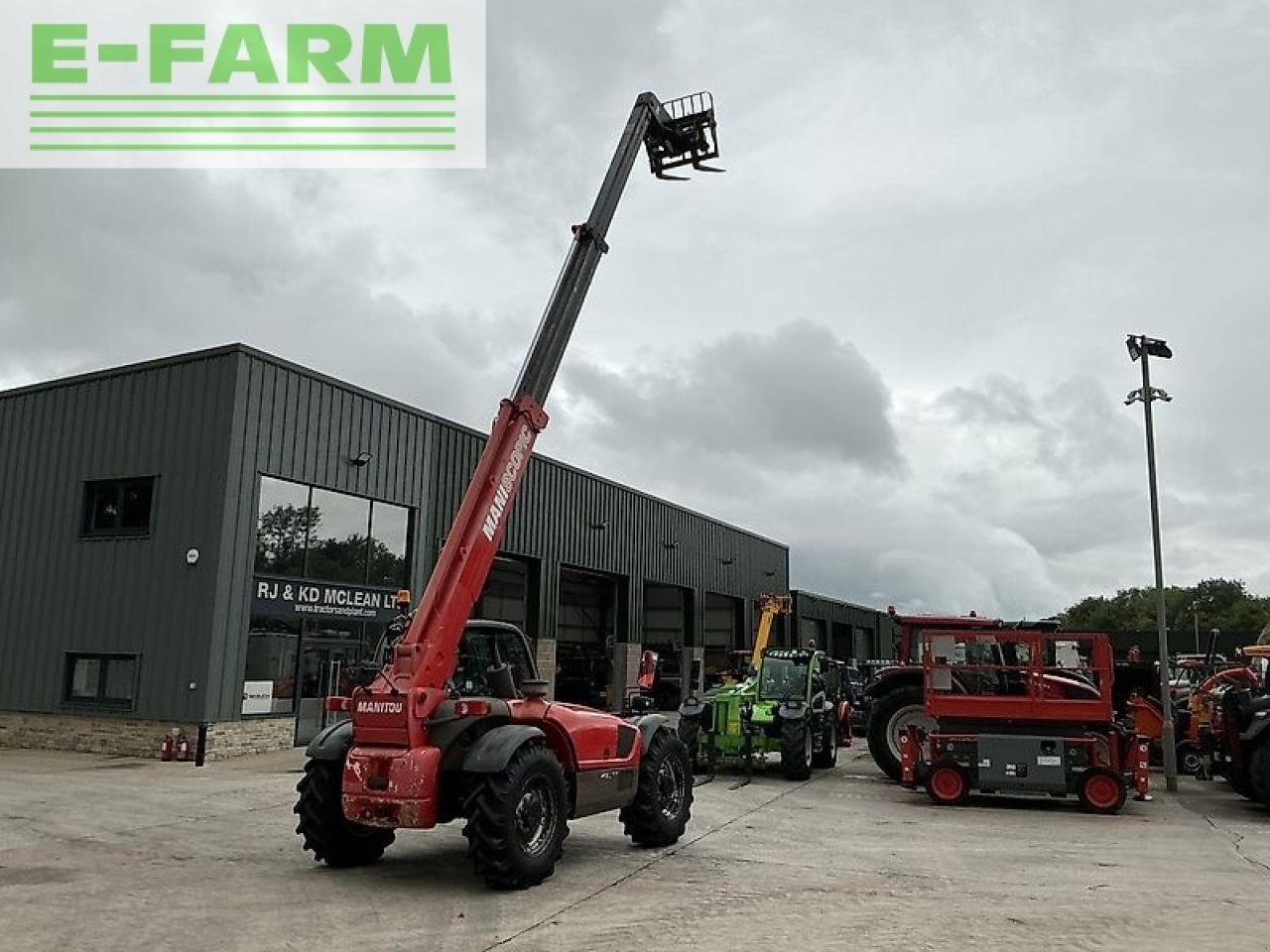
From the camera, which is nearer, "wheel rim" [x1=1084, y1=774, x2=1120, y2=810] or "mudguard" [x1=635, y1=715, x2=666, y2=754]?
"mudguard" [x1=635, y1=715, x2=666, y2=754]

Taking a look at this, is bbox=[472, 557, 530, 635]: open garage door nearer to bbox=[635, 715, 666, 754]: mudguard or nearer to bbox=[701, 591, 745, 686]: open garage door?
bbox=[701, 591, 745, 686]: open garage door

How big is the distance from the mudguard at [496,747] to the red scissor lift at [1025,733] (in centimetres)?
741

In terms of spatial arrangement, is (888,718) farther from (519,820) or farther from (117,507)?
(117,507)

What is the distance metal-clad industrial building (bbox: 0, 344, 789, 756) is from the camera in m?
18.3

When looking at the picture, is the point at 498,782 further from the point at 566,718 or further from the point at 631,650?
the point at 631,650

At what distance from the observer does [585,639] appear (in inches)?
1356

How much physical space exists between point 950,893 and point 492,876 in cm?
356

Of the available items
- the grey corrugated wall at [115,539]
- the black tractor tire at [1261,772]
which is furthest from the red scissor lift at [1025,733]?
the grey corrugated wall at [115,539]

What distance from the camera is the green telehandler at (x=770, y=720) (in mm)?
16172

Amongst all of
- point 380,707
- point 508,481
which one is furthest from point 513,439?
point 380,707

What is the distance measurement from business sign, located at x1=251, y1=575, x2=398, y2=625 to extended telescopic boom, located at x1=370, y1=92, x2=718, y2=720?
10.5m

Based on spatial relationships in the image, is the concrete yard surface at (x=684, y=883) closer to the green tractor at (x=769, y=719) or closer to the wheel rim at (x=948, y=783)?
the wheel rim at (x=948, y=783)

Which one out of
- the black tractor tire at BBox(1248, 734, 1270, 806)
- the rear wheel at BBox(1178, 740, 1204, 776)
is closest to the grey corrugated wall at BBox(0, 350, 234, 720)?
the black tractor tire at BBox(1248, 734, 1270, 806)

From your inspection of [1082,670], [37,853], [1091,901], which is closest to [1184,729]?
[1082,670]
